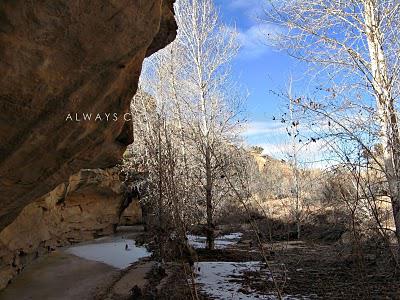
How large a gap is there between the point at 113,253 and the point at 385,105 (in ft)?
29.6

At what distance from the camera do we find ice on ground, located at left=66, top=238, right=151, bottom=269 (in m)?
10.8

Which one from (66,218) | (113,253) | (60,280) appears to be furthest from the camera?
(66,218)

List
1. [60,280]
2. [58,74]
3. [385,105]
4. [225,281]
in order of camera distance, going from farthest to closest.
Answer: [60,280]
[225,281]
[385,105]
[58,74]

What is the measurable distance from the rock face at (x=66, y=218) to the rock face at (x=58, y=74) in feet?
14.3

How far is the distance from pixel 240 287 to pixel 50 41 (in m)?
6.11

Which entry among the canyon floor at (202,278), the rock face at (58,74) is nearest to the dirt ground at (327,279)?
the canyon floor at (202,278)

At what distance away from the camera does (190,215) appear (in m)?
11.9

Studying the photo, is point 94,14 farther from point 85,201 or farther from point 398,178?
point 85,201

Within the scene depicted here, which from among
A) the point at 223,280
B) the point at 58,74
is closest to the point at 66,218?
the point at 223,280

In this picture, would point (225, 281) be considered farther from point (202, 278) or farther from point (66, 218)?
point (66, 218)

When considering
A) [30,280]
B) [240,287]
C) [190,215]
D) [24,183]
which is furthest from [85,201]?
[24,183]

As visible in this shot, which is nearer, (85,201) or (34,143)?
(34,143)

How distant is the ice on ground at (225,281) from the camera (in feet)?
22.6

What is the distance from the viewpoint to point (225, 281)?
828 centimetres
